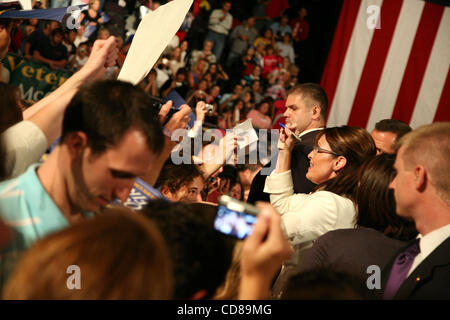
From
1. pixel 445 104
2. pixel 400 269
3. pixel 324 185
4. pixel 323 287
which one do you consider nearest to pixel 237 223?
pixel 323 287

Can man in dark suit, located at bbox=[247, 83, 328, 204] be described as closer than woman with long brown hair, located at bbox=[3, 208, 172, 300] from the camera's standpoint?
No

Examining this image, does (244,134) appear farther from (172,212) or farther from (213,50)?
(213,50)

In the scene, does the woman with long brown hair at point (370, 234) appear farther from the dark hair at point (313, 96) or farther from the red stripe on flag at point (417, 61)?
the red stripe on flag at point (417, 61)

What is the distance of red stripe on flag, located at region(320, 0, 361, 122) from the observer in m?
5.42

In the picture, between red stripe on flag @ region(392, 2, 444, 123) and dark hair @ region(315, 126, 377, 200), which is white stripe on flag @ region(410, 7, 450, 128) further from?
dark hair @ region(315, 126, 377, 200)

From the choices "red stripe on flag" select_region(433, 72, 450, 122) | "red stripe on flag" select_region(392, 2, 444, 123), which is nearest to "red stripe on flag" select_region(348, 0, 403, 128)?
"red stripe on flag" select_region(392, 2, 444, 123)

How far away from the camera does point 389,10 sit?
5230 mm

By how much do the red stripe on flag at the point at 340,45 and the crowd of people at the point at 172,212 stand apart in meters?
2.92

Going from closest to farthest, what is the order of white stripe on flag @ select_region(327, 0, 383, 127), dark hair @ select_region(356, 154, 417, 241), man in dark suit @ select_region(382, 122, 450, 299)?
man in dark suit @ select_region(382, 122, 450, 299)
dark hair @ select_region(356, 154, 417, 241)
white stripe on flag @ select_region(327, 0, 383, 127)

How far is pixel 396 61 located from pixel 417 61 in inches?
8.3

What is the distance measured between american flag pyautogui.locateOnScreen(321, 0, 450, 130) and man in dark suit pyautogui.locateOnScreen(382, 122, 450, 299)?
3733 millimetres

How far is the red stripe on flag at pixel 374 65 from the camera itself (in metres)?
5.23

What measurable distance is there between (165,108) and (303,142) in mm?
1449

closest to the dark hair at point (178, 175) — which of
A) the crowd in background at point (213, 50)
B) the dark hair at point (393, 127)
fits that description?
the dark hair at point (393, 127)
